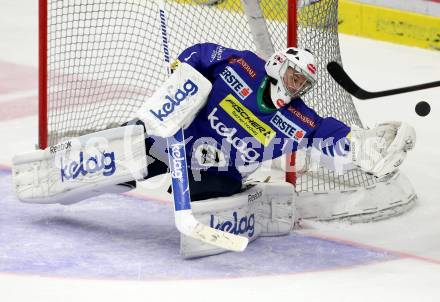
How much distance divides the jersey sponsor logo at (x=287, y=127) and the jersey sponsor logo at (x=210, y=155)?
24 centimetres

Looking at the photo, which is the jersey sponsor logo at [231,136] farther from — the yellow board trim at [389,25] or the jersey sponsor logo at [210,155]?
the yellow board trim at [389,25]

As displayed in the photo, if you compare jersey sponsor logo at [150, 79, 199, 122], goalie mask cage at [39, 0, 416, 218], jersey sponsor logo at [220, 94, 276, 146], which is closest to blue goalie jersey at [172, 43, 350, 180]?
jersey sponsor logo at [220, 94, 276, 146]

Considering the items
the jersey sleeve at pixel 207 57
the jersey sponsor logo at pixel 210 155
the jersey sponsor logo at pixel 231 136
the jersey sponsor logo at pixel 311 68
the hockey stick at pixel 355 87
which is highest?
the jersey sponsor logo at pixel 311 68

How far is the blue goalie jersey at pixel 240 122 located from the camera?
5.20m

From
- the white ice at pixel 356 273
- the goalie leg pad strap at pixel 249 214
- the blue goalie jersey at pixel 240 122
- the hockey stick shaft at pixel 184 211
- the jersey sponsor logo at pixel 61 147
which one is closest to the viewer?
the white ice at pixel 356 273

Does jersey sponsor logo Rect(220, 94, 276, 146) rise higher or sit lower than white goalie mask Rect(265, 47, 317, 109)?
lower

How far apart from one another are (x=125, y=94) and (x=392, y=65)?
2113mm

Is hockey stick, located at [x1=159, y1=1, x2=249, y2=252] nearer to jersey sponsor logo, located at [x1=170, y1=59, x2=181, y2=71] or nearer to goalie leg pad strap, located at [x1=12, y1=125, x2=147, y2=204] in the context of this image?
jersey sponsor logo, located at [x1=170, y1=59, x2=181, y2=71]

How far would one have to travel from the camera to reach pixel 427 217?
18.7 ft

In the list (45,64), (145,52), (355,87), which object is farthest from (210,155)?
(145,52)

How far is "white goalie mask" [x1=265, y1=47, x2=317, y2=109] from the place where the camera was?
→ 507 centimetres

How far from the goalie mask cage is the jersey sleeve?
9 centimetres

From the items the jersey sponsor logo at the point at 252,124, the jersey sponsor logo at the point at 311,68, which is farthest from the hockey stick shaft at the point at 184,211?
the jersey sponsor logo at the point at 311,68

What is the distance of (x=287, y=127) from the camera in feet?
17.1
